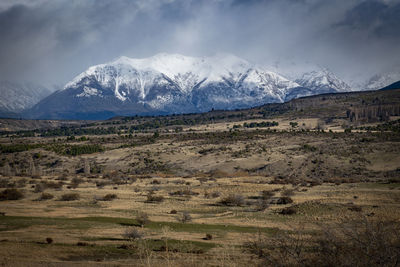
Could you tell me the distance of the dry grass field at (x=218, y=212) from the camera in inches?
412

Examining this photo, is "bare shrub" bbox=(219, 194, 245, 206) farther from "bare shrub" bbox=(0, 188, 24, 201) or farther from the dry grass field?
"bare shrub" bbox=(0, 188, 24, 201)

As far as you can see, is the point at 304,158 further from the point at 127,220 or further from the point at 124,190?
the point at 127,220

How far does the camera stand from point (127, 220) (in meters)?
26.7

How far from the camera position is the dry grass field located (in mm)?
10461

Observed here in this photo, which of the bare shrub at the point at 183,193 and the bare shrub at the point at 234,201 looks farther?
the bare shrub at the point at 183,193

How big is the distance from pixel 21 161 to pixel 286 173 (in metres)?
54.6

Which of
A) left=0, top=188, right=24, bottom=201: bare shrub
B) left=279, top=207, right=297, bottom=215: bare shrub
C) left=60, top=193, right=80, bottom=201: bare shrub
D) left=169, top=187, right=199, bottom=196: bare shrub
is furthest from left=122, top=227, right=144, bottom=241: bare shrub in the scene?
left=169, top=187, right=199, bottom=196: bare shrub

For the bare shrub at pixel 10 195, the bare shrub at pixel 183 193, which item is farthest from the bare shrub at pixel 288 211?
the bare shrub at pixel 10 195

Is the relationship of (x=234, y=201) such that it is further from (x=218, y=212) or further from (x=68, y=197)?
(x=68, y=197)

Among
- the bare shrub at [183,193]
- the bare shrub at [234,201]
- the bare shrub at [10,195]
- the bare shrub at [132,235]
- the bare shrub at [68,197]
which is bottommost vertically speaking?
the bare shrub at [183,193]

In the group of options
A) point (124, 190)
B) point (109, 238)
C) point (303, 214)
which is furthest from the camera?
point (124, 190)

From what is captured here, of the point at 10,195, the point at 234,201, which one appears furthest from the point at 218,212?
the point at 10,195

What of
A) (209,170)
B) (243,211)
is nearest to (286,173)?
(209,170)

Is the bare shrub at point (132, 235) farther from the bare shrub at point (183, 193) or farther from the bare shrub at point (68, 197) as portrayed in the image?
the bare shrub at point (183, 193)
